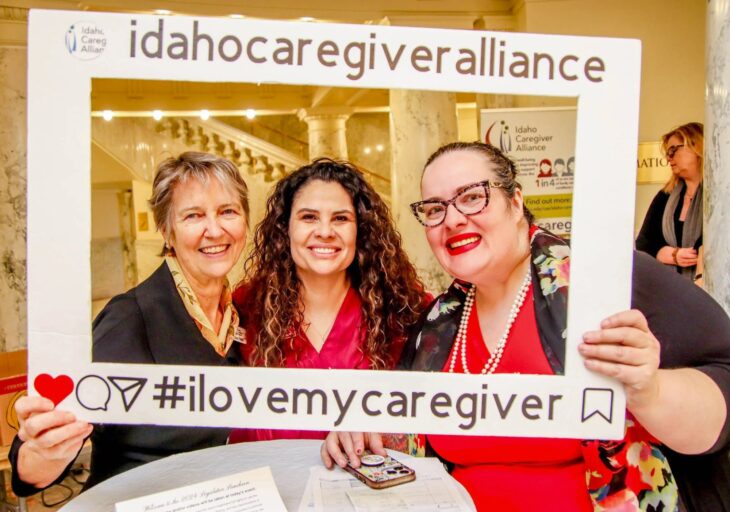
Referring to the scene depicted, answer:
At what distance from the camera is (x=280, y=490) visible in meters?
1.26

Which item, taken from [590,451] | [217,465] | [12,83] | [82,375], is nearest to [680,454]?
[590,451]

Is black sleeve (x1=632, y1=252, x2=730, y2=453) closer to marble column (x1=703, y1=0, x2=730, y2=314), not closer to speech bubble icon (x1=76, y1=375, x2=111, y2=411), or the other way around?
speech bubble icon (x1=76, y1=375, x2=111, y2=411)

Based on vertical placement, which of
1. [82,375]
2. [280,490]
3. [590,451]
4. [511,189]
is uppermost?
[511,189]

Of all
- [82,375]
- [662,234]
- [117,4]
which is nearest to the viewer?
[82,375]

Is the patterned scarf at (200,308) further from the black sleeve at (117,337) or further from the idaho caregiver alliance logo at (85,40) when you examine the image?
the idaho caregiver alliance logo at (85,40)

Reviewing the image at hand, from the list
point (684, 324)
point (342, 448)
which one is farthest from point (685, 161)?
point (342, 448)

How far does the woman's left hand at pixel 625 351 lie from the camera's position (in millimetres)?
1011

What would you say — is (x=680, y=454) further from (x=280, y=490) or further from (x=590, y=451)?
(x=280, y=490)

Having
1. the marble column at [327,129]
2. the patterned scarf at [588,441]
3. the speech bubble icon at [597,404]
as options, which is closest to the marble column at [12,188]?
the marble column at [327,129]

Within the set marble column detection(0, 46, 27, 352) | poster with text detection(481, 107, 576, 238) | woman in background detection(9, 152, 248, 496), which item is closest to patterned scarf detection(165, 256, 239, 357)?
woman in background detection(9, 152, 248, 496)

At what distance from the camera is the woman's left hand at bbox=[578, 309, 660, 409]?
3.32ft

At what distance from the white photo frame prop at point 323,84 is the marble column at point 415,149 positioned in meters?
0.14

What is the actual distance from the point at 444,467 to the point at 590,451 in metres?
0.33

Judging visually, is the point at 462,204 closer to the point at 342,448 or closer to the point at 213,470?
the point at 342,448
